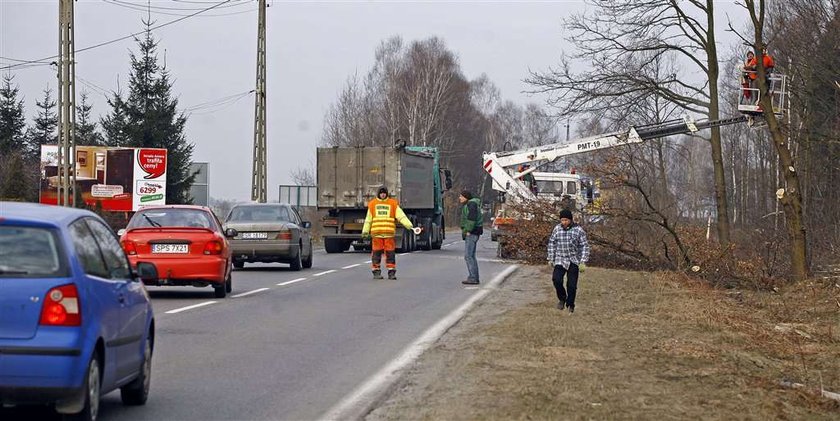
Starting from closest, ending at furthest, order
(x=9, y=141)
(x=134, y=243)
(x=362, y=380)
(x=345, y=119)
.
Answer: (x=362, y=380)
(x=134, y=243)
(x=9, y=141)
(x=345, y=119)

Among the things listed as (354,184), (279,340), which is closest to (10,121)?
(354,184)

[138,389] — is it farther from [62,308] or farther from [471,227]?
[471,227]

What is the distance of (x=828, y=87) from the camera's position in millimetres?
31891

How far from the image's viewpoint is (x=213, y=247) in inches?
697

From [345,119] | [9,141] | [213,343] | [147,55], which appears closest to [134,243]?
[213,343]

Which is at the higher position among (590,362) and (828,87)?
(828,87)

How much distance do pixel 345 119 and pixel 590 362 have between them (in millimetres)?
74080

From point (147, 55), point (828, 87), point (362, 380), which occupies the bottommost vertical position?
point (362, 380)

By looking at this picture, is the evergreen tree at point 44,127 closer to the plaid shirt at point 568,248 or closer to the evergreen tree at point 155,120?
the evergreen tree at point 155,120

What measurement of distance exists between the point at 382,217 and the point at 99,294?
15812mm

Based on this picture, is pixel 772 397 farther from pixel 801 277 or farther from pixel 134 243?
pixel 801 277

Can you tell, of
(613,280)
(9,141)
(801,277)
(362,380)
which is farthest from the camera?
(9,141)

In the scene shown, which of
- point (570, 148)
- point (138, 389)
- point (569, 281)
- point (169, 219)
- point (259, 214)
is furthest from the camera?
point (570, 148)

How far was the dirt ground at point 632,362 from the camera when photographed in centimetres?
817
